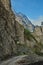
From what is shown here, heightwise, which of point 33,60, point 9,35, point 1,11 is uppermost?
point 1,11

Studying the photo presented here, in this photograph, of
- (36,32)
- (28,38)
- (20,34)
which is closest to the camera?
(20,34)

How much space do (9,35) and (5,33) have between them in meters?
2.29

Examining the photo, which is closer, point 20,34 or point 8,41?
point 8,41

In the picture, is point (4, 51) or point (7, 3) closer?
point (4, 51)

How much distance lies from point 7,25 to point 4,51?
21.8 feet

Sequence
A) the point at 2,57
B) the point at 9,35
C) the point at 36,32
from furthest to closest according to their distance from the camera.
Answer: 1. the point at 36,32
2. the point at 9,35
3. the point at 2,57

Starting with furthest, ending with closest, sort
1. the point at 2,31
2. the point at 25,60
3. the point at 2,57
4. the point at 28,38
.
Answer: the point at 28,38, the point at 2,31, the point at 2,57, the point at 25,60

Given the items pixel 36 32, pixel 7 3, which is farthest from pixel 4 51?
pixel 36 32

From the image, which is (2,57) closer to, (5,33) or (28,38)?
(5,33)

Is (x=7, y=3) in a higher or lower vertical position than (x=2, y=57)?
higher

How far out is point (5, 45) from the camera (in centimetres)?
4034

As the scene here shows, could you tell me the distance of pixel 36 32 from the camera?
12212 centimetres

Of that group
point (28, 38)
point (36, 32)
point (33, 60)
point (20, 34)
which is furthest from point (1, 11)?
point (36, 32)

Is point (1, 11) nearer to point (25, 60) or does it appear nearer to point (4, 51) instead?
point (4, 51)
